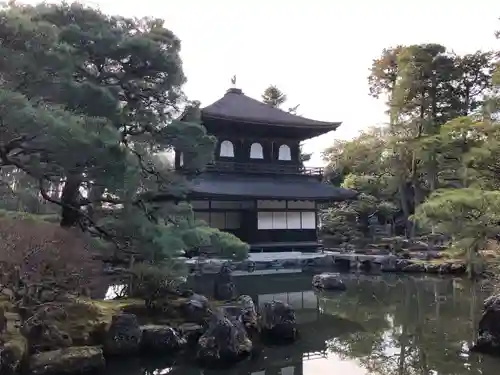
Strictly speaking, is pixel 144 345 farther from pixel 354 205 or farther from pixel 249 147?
pixel 354 205

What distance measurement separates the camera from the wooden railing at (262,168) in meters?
21.6

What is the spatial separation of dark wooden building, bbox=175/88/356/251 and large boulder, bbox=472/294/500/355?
12.6 meters

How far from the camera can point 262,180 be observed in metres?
22.1

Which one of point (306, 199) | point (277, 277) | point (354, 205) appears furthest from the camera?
point (354, 205)

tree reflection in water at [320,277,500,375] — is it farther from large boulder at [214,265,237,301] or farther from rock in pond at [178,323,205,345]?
large boulder at [214,265,237,301]

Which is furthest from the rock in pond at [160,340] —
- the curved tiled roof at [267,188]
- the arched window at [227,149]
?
the arched window at [227,149]

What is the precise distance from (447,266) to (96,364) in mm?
15548

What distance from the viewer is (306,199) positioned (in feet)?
69.5

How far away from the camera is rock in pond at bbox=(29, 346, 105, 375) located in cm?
660

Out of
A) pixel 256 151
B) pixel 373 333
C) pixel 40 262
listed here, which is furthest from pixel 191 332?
pixel 256 151

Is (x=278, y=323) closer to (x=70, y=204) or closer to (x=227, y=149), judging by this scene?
(x=70, y=204)

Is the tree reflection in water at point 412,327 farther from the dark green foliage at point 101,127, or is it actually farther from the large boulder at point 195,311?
the dark green foliage at point 101,127

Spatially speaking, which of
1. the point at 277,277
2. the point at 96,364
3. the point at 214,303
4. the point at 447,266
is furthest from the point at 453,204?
the point at 447,266

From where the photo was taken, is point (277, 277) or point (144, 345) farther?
point (277, 277)
